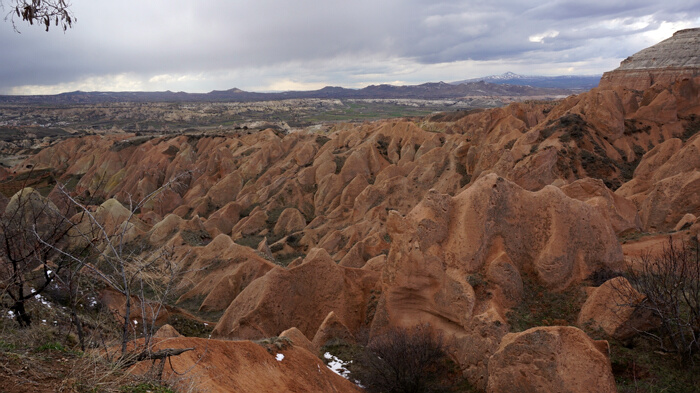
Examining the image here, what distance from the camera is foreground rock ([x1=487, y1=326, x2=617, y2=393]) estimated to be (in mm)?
8242

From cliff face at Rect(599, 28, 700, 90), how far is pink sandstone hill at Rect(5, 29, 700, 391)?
28486 mm

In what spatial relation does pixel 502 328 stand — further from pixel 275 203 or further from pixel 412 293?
pixel 275 203

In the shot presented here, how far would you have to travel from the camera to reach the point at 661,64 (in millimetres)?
77625

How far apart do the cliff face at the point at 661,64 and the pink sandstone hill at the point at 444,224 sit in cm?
2849

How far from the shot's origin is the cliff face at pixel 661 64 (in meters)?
70.8

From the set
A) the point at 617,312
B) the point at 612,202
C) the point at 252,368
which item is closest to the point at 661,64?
the point at 612,202

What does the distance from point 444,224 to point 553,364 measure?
22.7ft

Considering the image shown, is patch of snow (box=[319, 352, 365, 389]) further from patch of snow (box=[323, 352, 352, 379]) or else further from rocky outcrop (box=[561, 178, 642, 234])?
rocky outcrop (box=[561, 178, 642, 234])

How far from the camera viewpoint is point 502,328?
1072cm

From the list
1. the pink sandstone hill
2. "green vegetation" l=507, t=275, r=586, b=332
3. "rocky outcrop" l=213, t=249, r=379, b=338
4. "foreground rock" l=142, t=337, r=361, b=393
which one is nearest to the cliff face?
the pink sandstone hill

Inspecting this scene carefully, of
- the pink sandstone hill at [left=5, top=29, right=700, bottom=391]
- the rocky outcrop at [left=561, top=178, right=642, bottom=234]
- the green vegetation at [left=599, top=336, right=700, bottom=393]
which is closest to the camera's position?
the green vegetation at [left=599, top=336, right=700, bottom=393]

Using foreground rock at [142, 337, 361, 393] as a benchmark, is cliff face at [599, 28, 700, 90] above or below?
above

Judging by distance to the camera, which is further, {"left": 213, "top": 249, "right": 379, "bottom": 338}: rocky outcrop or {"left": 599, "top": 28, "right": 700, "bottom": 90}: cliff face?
{"left": 599, "top": 28, "right": 700, "bottom": 90}: cliff face

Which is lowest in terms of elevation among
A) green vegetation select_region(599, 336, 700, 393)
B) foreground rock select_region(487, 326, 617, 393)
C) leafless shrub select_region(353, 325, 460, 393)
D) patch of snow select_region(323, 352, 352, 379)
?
patch of snow select_region(323, 352, 352, 379)
